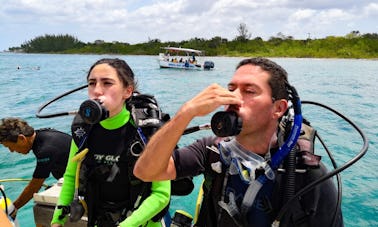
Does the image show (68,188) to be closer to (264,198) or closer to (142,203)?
(142,203)

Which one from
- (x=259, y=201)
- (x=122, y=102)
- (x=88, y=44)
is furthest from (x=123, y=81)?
(x=88, y=44)

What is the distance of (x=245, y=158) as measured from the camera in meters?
1.60

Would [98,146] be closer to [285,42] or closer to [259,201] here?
[259,201]

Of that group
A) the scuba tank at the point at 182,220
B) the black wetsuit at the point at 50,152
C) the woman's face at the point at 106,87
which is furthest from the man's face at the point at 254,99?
the black wetsuit at the point at 50,152

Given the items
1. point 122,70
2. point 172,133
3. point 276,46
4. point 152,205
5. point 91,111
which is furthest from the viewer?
point 276,46

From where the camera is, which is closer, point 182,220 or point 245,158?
point 245,158

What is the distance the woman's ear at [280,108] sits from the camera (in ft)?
5.22

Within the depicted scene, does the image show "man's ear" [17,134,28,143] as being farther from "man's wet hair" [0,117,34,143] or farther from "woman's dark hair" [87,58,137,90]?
"woman's dark hair" [87,58,137,90]

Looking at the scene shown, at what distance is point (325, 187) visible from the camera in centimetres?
148

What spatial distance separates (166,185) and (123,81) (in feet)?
2.30

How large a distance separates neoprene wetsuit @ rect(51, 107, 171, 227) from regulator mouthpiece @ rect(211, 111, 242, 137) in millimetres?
819

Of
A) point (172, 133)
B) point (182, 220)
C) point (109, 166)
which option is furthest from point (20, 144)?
point (172, 133)

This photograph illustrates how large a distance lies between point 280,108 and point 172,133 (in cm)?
50

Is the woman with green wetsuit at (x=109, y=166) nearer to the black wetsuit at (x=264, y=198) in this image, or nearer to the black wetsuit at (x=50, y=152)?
the black wetsuit at (x=264, y=198)
